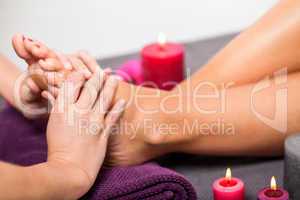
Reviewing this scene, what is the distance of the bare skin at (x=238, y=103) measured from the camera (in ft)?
3.43

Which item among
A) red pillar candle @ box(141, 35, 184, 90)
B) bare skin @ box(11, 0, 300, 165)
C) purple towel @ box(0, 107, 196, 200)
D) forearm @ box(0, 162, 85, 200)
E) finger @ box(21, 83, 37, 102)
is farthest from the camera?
red pillar candle @ box(141, 35, 184, 90)

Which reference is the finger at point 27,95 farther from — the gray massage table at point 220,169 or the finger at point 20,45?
the gray massage table at point 220,169

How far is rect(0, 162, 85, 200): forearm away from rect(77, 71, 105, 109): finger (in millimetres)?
169

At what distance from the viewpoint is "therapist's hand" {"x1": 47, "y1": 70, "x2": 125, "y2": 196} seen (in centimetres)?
94

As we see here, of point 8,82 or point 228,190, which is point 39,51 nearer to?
point 8,82

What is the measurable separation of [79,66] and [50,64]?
0.07 m

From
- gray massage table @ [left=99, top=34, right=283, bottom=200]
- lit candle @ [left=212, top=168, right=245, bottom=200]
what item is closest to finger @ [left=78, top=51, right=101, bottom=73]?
gray massage table @ [left=99, top=34, right=283, bottom=200]

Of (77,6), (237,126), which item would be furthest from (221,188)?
(77,6)

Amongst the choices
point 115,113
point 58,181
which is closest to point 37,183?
point 58,181

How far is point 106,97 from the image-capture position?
107cm

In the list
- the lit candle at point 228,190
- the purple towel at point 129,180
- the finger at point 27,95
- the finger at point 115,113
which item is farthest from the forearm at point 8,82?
the lit candle at point 228,190

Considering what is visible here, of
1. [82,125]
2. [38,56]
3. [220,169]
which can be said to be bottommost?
[220,169]

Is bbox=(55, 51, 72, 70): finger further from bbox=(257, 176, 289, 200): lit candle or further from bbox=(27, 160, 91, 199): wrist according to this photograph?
bbox=(257, 176, 289, 200): lit candle

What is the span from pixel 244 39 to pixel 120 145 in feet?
1.03
